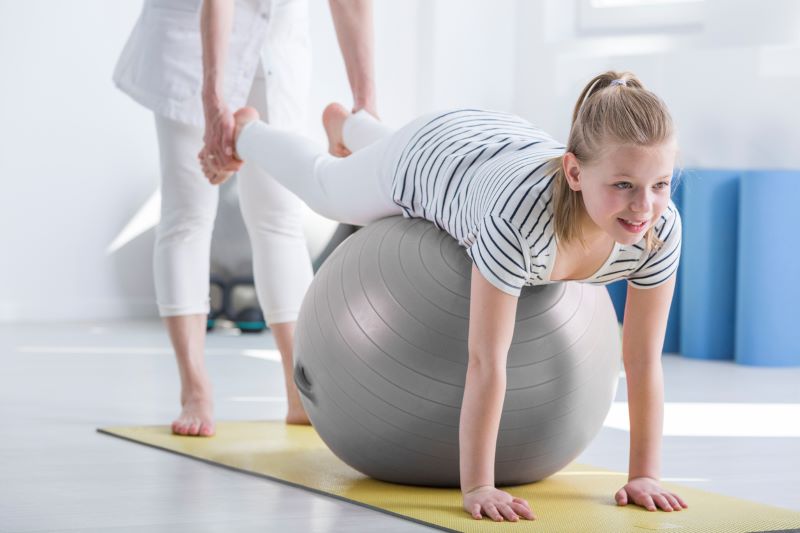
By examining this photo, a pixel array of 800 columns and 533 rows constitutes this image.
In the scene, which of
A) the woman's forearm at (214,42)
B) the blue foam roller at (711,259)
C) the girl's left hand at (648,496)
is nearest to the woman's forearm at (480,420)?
the girl's left hand at (648,496)

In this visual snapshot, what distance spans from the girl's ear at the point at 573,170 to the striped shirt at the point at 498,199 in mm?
38

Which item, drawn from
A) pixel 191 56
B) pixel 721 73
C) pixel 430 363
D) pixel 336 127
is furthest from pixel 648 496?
pixel 721 73

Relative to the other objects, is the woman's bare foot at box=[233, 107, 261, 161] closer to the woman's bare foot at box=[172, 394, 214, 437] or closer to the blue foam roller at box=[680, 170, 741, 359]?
the woman's bare foot at box=[172, 394, 214, 437]

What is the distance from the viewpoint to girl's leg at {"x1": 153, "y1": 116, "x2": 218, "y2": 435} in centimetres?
255

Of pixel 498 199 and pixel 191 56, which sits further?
pixel 191 56

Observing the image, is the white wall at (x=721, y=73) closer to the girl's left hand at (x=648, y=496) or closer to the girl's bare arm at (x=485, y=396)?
the girl's left hand at (x=648, y=496)

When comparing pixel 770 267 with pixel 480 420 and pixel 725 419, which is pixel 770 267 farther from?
pixel 480 420

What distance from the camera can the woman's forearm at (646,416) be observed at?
1.89 metres

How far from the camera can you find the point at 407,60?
5512 millimetres

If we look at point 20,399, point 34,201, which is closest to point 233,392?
point 20,399

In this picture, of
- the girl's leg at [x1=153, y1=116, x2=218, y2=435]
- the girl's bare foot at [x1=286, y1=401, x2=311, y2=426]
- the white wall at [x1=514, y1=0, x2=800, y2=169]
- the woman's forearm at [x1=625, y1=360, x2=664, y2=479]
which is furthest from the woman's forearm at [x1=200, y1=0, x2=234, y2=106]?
the white wall at [x1=514, y1=0, x2=800, y2=169]

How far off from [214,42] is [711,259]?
208 cm

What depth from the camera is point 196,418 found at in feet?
8.29

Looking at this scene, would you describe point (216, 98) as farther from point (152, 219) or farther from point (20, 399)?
point (152, 219)
